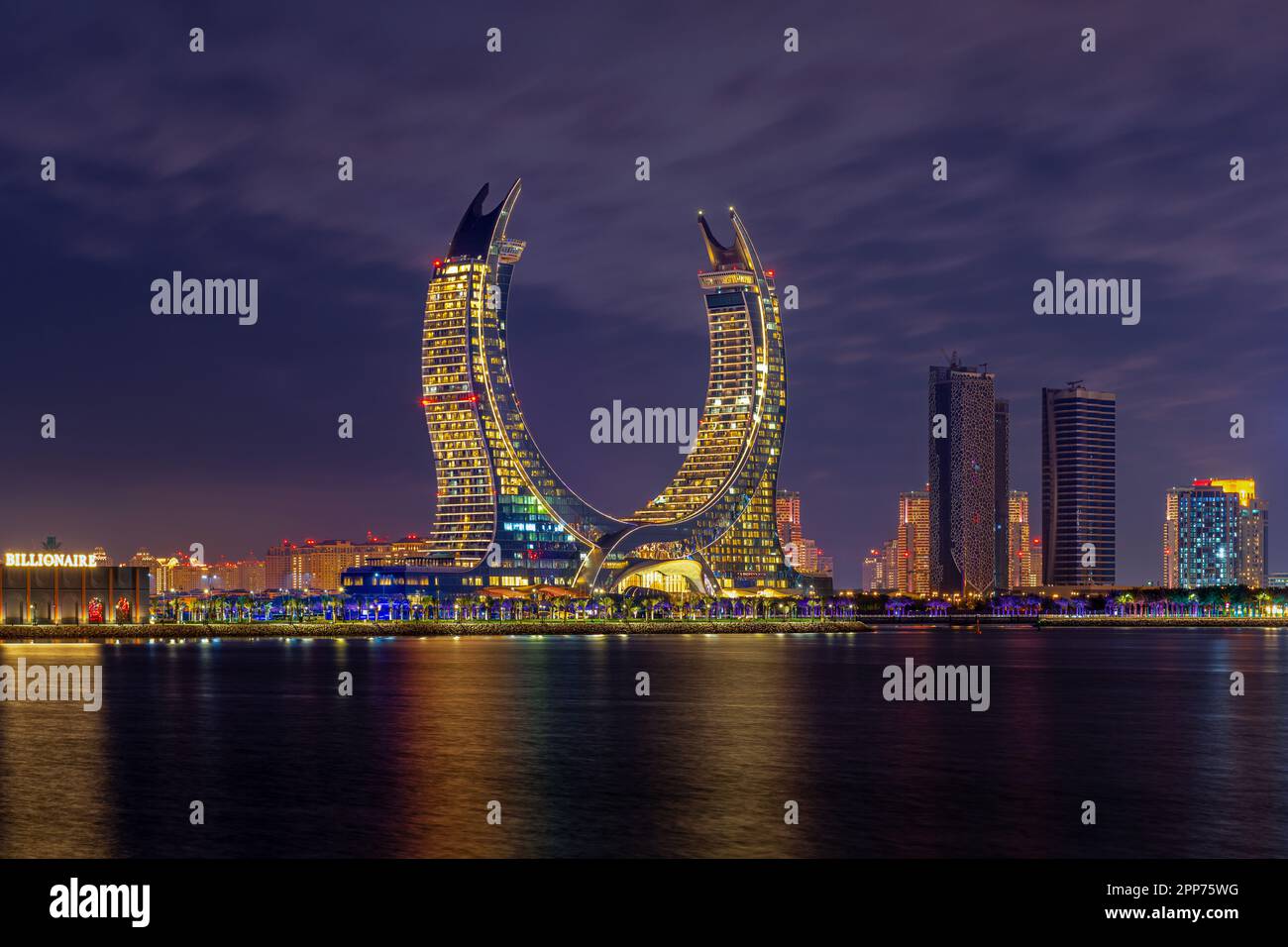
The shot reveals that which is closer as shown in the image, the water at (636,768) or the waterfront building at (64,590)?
the water at (636,768)

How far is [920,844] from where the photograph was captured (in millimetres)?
43844

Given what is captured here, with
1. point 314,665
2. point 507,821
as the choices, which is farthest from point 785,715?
point 314,665

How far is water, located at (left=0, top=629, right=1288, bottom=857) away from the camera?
148 ft
